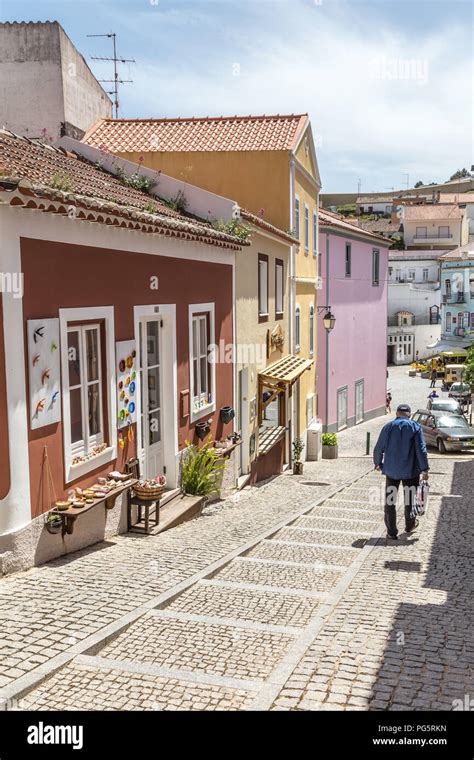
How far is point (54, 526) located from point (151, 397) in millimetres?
3258

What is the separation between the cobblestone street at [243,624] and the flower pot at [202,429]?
2.12 m

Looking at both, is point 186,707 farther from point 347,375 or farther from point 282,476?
point 347,375

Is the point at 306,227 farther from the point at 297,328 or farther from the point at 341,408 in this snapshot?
the point at 341,408

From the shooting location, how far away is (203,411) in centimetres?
1198

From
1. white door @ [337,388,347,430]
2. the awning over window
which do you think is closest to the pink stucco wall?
white door @ [337,388,347,430]

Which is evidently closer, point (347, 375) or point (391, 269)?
point (347, 375)

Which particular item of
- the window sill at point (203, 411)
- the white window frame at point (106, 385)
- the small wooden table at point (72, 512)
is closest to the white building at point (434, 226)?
the window sill at point (203, 411)

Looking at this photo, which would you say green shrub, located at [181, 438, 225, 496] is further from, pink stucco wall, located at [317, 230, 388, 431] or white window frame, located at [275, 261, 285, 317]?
pink stucco wall, located at [317, 230, 388, 431]

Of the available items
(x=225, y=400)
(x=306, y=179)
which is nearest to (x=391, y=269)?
(x=306, y=179)

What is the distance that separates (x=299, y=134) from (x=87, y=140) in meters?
5.27

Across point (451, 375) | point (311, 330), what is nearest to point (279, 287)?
point (311, 330)

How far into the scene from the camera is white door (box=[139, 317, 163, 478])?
9547mm
